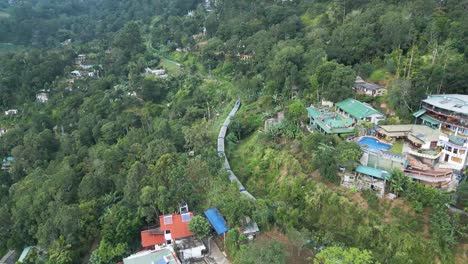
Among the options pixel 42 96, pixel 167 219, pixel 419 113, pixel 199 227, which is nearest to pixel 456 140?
pixel 419 113

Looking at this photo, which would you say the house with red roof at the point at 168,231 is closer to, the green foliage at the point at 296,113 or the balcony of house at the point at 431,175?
the green foliage at the point at 296,113

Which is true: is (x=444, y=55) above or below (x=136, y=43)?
above

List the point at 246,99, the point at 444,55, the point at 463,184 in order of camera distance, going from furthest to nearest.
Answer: the point at 246,99
the point at 444,55
the point at 463,184

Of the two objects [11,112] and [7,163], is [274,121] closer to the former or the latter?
[7,163]

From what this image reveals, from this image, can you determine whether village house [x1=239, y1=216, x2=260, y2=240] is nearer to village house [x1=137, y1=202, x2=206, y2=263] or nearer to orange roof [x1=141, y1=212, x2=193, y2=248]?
village house [x1=137, y1=202, x2=206, y2=263]

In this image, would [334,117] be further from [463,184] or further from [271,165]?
[463,184]

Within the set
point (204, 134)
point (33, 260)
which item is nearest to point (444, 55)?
point (204, 134)
